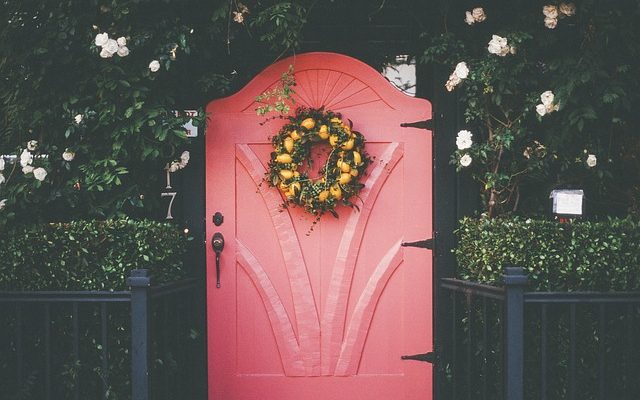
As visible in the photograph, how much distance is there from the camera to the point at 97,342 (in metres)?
3.89

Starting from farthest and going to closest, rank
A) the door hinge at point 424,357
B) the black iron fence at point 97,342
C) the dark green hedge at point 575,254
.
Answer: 1. the door hinge at point 424,357
2. the dark green hedge at point 575,254
3. the black iron fence at point 97,342

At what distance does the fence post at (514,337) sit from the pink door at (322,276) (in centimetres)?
103

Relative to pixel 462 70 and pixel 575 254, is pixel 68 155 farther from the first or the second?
pixel 575 254

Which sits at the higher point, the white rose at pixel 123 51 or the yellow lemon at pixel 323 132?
the white rose at pixel 123 51

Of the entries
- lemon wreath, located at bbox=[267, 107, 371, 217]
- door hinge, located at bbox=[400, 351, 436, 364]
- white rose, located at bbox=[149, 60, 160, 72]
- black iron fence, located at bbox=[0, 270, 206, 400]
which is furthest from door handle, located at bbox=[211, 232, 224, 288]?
door hinge, located at bbox=[400, 351, 436, 364]

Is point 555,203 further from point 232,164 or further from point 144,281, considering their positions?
point 144,281

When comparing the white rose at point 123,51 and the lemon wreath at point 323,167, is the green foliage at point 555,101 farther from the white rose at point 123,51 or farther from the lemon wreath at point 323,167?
the white rose at point 123,51

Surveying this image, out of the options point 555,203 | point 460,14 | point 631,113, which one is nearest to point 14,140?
point 460,14

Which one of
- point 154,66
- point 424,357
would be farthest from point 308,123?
point 424,357

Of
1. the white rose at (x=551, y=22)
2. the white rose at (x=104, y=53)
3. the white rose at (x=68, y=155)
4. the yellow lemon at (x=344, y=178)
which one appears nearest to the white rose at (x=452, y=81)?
the white rose at (x=551, y=22)

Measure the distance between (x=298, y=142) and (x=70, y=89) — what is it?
5.05 feet

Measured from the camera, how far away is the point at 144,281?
3453mm

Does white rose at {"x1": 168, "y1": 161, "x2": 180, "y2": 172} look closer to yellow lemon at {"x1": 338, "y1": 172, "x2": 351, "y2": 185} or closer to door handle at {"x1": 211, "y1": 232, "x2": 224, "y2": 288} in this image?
door handle at {"x1": 211, "y1": 232, "x2": 224, "y2": 288}

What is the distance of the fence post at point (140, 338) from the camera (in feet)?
11.3
